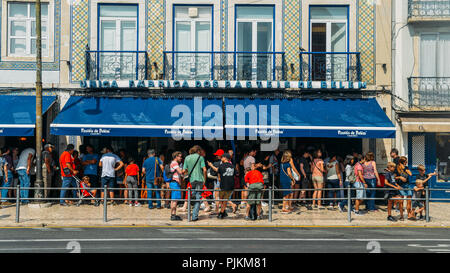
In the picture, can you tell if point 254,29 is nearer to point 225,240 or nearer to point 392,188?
point 392,188

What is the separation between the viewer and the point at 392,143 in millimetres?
17141

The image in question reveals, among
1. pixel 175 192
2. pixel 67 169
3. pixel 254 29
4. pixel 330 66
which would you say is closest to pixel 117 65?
pixel 67 169

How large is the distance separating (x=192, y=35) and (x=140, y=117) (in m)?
3.46

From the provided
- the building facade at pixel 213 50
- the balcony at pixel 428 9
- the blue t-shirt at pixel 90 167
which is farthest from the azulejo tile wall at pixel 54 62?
the balcony at pixel 428 9

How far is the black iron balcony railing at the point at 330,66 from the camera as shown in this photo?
17.1 meters

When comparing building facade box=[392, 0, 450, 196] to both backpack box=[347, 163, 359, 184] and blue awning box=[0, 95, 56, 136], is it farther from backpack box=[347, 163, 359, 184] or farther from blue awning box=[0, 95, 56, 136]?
blue awning box=[0, 95, 56, 136]

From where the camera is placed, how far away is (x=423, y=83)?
17078 mm

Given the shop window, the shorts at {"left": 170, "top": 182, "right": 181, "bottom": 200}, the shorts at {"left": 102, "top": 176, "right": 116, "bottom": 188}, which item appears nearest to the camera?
the shorts at {"left": 170, "top": 182, "right": 181, "bottom": 200}

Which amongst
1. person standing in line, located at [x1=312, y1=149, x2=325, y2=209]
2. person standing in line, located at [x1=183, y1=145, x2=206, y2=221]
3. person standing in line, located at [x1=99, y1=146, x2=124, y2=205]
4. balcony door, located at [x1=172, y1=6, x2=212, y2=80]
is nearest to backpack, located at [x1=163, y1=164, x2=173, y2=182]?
person standing in line, located at [x1=183, y1=145, x2=206, y2=221]

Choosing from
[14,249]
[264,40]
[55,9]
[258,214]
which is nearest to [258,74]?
[264,40]

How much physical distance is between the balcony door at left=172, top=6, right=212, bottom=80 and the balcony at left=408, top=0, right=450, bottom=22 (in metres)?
6.48

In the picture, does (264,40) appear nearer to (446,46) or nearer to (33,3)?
(446,46)

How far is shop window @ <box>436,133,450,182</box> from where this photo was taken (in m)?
17.4

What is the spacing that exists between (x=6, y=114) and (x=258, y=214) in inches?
323
